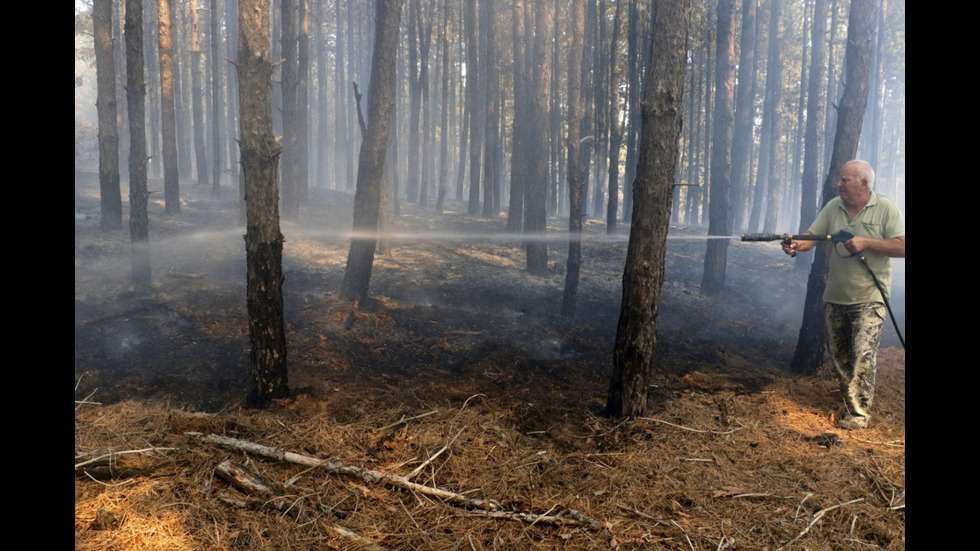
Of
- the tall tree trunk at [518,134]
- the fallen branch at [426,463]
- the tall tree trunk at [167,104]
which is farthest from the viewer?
the tall tree trunk at [167,104]

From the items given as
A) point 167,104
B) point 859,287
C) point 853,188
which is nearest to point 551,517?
point 859,287

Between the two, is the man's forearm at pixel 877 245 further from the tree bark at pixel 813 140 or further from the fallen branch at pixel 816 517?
the tree bark at pixel 813 140

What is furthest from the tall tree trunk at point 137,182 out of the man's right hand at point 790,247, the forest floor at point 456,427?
the man's right hand at point 790,247

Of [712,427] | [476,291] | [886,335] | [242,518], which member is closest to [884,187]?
[886,335]

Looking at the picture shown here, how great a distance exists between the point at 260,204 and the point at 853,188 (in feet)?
19.2

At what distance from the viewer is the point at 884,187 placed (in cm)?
5022

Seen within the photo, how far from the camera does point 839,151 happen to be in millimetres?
7793

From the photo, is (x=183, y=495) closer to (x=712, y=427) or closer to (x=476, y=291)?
(x=712, y=427)

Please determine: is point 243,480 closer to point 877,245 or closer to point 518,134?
point 877,245

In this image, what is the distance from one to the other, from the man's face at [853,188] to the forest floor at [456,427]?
2.13 metres

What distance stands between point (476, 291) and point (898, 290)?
12.6 meters

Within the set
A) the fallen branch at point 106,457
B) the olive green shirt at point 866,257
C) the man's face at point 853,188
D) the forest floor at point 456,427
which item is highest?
the man's face at point 853,188

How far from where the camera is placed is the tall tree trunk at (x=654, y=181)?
5.26m

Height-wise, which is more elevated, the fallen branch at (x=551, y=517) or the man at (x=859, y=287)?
the man at (x=859, y=287)
